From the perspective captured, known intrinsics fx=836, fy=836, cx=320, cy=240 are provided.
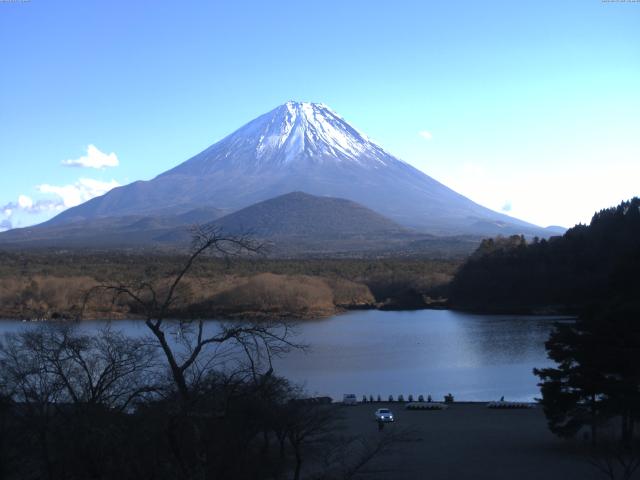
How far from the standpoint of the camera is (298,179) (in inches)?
4705

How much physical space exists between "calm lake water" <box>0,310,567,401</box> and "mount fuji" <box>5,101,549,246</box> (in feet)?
269

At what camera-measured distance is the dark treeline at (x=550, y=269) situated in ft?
125

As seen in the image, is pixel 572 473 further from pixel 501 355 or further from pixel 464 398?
pixel 501 355

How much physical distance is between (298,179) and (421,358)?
3850 inches

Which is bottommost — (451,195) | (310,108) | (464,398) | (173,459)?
(464,398)

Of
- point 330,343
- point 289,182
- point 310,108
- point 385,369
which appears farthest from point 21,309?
point 310,108

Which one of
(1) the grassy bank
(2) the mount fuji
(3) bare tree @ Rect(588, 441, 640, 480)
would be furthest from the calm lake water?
(2) the mount fuji

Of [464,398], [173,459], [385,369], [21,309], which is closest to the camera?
[173,459]

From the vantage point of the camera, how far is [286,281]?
40.8m

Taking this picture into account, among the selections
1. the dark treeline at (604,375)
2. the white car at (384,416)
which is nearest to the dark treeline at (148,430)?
the dark treeline at (604,375)

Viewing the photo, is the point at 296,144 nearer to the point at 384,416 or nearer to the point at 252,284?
the point at 252,284

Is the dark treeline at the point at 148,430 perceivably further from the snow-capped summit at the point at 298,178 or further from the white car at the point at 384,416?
the snow-capped summit at the point at 298,178

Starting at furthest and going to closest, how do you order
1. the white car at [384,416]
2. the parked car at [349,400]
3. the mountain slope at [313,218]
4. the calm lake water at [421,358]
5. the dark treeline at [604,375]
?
the mountain slope at [313,218] → the calm lake water at [421,358] → the parked car at [349,400] → the white car at [384,416] → the dark treeline at [604,375]

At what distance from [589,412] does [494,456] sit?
1.40 m
